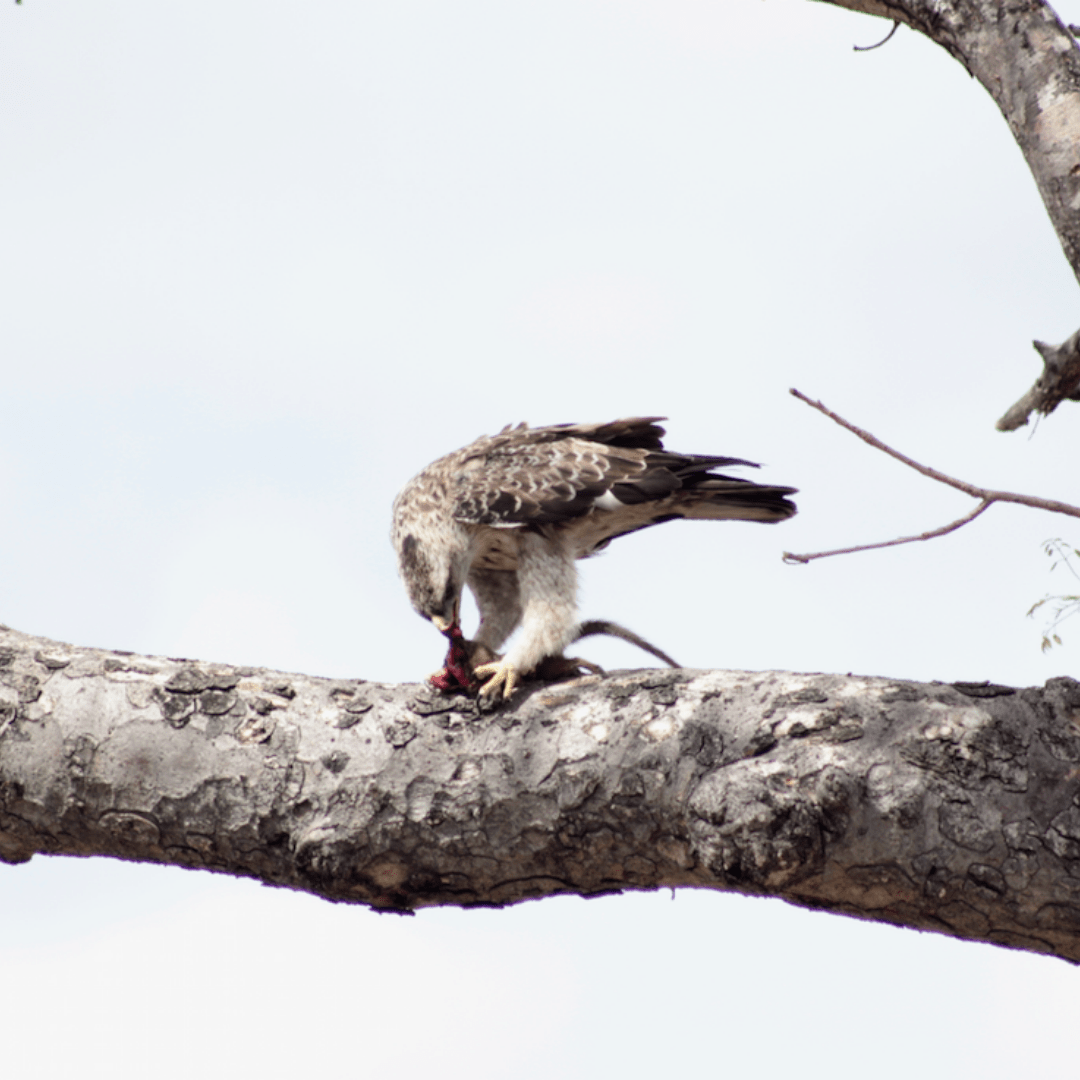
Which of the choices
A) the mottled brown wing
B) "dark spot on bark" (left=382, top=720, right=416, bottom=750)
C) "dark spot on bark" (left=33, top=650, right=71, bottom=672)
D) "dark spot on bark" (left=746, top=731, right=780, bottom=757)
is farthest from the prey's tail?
"dark spot on bark" (left=33, top=650, right=71, bottom=672)

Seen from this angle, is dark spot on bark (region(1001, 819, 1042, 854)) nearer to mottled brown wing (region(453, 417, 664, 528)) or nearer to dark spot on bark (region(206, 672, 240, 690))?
mottled brown wing (region(453, 417, 664, 528))

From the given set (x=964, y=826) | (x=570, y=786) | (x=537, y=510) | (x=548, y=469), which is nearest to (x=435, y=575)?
(x=537, y=510)

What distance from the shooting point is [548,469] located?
452 centimetres

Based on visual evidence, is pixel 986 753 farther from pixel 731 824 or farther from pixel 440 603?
pixel 440 603

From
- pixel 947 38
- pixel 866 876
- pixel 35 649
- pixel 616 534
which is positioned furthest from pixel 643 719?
pixel 947 38

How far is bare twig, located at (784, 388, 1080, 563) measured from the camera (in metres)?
2.87

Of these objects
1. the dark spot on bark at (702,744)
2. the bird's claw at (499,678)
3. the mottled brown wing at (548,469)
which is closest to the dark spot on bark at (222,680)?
the bird's claw at (499,678)

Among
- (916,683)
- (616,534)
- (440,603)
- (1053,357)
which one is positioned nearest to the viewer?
(916,683)

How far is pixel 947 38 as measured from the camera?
3730mm

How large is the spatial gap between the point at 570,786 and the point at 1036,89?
245 centimetres

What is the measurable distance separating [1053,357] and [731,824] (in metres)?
1.76

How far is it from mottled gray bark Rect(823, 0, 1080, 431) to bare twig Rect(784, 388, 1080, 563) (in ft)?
2.55

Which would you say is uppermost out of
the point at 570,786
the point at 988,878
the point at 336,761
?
the point at 336,761

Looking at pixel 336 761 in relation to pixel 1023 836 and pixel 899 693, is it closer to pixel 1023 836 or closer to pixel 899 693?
pixel 899 693
